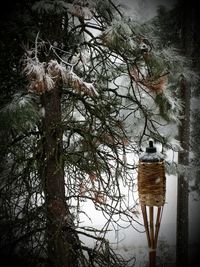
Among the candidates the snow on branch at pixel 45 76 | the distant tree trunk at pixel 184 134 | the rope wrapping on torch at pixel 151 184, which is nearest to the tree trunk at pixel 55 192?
the snow on branch at pixel 45 76

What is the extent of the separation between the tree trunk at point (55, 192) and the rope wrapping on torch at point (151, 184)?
1247mm

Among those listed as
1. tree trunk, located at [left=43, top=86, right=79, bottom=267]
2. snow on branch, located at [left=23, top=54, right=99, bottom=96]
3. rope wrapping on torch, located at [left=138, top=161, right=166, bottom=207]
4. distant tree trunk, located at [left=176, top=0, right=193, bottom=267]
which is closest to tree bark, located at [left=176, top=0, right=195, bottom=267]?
distant tree trunk, located at [left=176, top=0, right=193, bottom=267]

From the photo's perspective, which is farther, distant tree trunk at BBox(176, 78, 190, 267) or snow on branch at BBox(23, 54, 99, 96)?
distant tree trunk at BBox(176, 78, 190, 267)

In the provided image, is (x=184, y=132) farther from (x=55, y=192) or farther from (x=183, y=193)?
(x=55, y=192)

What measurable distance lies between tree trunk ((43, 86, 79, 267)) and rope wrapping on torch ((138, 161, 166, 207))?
1247mm

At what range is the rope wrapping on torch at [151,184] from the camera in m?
2.29

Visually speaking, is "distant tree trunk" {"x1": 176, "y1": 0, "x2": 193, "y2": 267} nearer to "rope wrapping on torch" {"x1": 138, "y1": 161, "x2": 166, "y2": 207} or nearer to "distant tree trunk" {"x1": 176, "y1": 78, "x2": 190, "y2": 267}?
"distant tree trunk" {"x1": 176, "y1": 78, "x2": 190, "y2": 267}

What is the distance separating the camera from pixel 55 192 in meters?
3.67

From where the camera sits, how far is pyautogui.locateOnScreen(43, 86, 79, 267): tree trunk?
11.3 ft

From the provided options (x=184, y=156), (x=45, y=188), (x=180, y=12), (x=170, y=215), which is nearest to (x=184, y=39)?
(x=180, y=12)

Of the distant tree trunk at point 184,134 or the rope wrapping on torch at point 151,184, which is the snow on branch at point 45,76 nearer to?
the rope wrapping on torch at point 151,184

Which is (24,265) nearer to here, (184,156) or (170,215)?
(184,156)

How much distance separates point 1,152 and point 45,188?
1.89 ft

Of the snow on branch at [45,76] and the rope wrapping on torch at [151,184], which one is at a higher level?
the snow on branch at [45,76]
